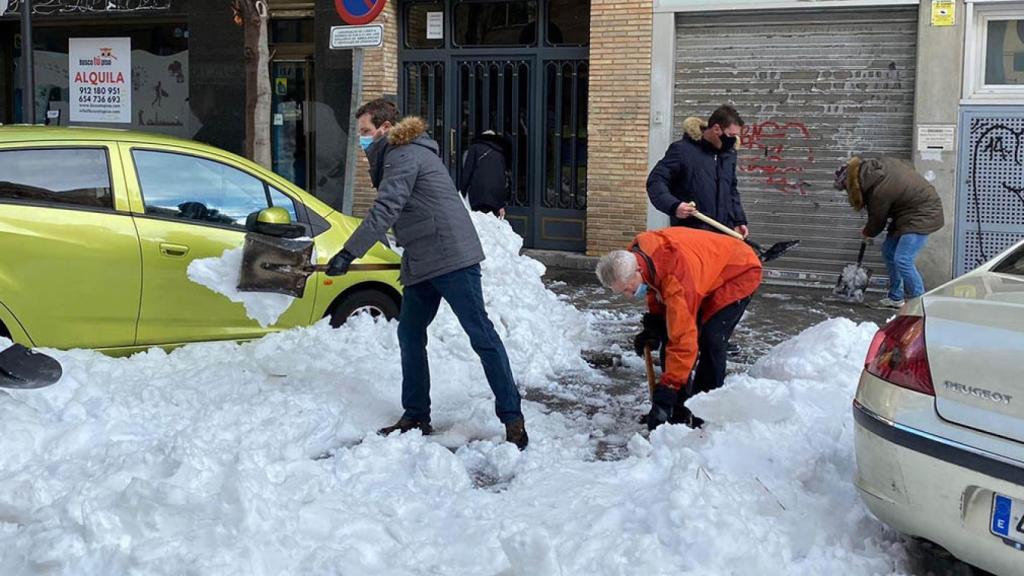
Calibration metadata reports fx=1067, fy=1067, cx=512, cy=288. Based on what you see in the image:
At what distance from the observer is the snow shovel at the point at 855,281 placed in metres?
10.9

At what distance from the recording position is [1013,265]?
4312mm

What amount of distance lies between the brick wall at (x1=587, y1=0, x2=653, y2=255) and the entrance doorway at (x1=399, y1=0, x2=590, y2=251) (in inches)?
18.4

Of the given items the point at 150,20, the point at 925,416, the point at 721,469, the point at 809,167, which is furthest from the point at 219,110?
the point at 925,416

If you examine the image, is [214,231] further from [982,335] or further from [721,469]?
[982,335]

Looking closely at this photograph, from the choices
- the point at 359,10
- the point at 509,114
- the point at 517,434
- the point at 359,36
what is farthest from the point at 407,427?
the point at 509,114

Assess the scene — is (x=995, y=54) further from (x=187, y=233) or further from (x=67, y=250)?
(x=67, y=250)

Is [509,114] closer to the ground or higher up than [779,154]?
higher up

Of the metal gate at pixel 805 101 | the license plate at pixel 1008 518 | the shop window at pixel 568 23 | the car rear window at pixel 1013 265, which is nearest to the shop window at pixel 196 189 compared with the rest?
the car rear window at pixel 1013 265

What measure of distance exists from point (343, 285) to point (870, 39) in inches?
283

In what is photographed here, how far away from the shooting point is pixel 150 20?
1527 centimetres

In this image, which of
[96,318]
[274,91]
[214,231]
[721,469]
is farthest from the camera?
[274,91]

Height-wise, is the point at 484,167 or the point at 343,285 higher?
the point at 484,167

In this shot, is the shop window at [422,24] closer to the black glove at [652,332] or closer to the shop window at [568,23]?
the shop window at [568,23]

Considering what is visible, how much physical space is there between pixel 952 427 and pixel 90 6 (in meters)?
14.9
